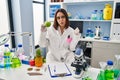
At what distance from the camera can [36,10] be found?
11.4ft

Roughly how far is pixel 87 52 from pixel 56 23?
4.55 feet

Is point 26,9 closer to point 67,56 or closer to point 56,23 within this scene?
point 56,23

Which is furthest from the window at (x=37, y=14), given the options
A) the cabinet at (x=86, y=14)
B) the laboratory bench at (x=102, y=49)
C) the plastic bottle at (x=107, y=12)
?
the plastic bottle at (x=107, y=12)

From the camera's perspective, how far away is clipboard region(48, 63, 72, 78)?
1.20 meters

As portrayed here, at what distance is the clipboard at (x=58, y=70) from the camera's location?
120 centimetres

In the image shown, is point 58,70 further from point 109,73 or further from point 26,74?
point 109,73

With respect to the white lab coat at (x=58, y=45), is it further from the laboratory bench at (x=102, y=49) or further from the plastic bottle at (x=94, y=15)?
the plastic bottle at (x=94, y=15)

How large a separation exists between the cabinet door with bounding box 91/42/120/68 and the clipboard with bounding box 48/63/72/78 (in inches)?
62.6

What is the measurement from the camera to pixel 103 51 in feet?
8.98

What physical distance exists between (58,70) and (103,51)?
1.76m

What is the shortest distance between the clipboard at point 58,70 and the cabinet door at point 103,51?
5.21 feet

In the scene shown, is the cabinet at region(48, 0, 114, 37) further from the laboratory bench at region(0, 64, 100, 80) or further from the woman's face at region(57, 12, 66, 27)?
the laboratory bench at region(0, 64, 100, 80)

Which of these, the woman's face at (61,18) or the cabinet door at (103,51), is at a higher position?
the woman's face at (61,18)

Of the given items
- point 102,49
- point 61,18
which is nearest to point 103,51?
point 102,49
